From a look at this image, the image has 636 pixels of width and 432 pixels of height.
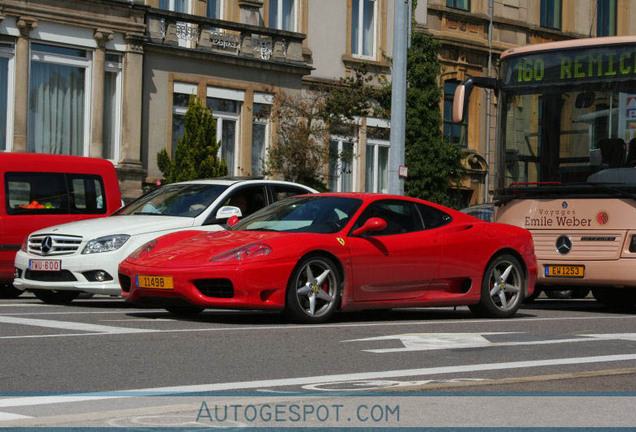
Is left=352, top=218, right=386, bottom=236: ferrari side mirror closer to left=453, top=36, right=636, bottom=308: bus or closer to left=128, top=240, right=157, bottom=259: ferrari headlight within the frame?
left=128, top=240, right=157, bottom=259: ferrari headlight

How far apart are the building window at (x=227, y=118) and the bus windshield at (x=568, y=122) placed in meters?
15.0

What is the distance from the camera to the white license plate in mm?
15008

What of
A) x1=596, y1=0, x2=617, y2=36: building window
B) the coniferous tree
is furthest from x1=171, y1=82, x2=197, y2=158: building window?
x1=596, y1=0, x2=617, y2=36: building window

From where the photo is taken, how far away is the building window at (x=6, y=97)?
88.9ft

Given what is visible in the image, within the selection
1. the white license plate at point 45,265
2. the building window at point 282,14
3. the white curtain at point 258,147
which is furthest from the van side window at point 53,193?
the building window at point 282,14

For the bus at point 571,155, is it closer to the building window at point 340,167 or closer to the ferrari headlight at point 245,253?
the ferrari headlight at point 245,253

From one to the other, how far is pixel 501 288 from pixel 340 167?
22341 millimetres

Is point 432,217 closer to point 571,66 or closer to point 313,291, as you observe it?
point 313,291

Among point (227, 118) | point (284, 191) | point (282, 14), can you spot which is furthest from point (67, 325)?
point (282, 14)

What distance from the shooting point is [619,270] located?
52.6 ft

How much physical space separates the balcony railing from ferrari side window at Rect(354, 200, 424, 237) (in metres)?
16.9

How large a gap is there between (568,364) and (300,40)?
24472mm

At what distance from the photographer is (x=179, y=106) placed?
1220 inches

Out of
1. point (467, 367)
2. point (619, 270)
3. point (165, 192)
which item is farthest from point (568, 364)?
point (165, 192)
